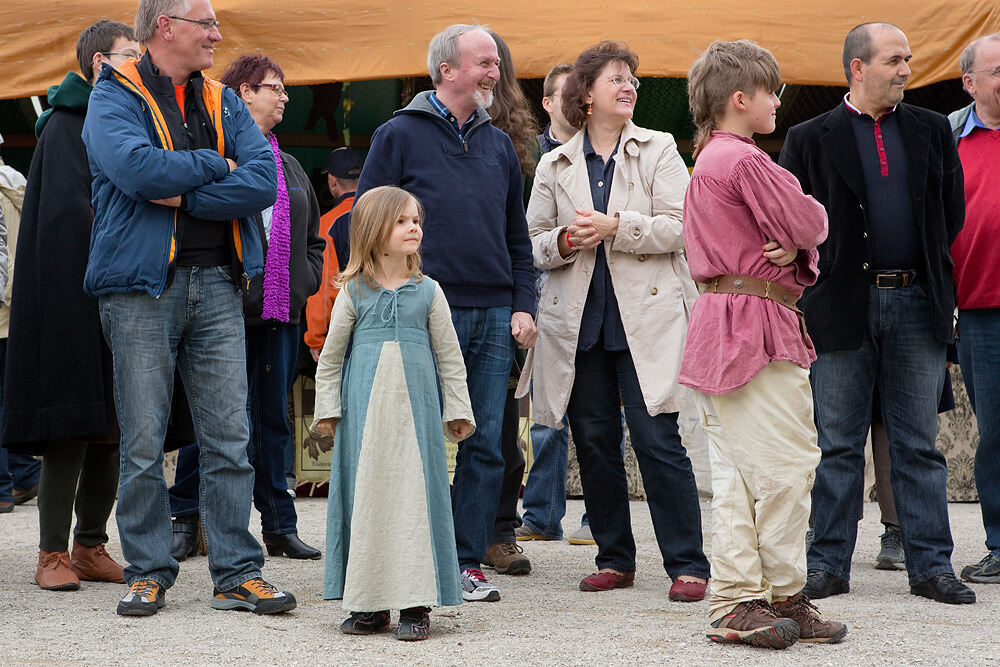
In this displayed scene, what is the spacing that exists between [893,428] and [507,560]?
1616 millimetres

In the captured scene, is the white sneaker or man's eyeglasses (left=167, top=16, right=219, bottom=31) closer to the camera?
man's eyeglasses (left=167, top=16, right=219, bottom=31)

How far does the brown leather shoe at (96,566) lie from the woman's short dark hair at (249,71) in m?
2.05

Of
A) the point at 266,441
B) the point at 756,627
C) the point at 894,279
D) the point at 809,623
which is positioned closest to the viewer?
the point at 756,627

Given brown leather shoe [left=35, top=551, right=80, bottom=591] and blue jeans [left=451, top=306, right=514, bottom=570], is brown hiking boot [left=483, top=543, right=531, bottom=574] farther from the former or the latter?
brown leather shoe [left=35, top=551, right=80, bottom=591]

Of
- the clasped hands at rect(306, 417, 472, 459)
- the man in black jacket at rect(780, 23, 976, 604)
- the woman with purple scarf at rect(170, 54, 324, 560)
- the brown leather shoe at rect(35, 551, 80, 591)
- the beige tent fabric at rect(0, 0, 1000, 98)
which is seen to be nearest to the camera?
the clasped hands at rect(306, 417, 472, 459)

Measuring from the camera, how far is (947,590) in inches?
169

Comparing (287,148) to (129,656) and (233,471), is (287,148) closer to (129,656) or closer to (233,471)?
(233,471)

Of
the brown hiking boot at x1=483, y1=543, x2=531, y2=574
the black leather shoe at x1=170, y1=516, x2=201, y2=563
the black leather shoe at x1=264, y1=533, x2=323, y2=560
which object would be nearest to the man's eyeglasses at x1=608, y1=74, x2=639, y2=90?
the brown hiking boot at x1=483, y1=543, x2=531, y2=574

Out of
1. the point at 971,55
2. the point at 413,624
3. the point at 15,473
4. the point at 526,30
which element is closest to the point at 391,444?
the point at 413,624

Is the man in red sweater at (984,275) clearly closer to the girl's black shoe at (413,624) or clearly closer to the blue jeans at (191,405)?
the girl's black shoe at (413,624)

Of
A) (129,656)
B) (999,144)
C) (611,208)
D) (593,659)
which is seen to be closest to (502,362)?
(611,208)

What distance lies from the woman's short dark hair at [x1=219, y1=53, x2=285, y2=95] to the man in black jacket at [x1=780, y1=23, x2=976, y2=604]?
94.8 inches

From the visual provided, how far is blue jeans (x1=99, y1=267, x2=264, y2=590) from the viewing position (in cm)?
396

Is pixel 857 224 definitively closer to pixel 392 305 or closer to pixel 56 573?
pixel 392 305
